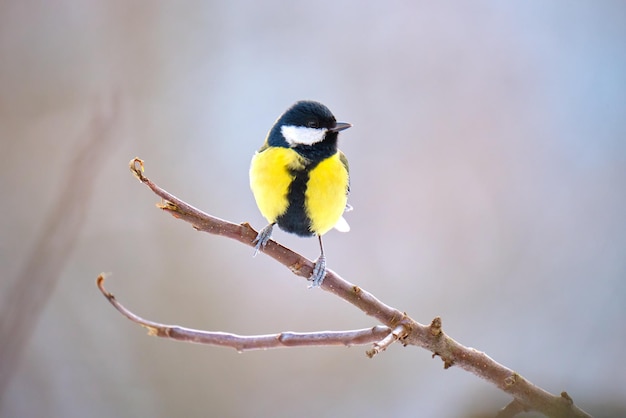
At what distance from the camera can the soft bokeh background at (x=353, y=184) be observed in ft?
5.48

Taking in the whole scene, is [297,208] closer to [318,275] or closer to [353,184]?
[318,275]

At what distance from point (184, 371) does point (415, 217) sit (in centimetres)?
83

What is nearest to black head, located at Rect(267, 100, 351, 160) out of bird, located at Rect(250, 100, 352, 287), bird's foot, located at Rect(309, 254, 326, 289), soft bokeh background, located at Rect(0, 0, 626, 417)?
bird, located at Rect(250, 100, 352, 287)

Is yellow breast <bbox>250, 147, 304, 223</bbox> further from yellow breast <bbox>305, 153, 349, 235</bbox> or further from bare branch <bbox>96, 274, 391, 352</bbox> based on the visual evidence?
bare branch <bbox>96, 274, 391, 352</bbox>

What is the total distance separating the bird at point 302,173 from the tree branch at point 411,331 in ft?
0.61

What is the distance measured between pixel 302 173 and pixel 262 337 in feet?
1.15

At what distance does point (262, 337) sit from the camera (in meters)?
0.67

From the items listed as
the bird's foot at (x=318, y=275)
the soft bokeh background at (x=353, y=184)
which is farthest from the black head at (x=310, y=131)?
the soft bokeh background at (x=353, y=184)

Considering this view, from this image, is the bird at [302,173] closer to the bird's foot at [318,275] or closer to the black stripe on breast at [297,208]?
the black stripe on breast at [297,208]

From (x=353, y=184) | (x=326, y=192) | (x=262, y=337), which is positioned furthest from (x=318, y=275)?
(x=353, y=184)

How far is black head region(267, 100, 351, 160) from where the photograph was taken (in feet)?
3.18

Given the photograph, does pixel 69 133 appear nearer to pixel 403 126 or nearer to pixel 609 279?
pixel 403 126

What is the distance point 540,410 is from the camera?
0.64 meters

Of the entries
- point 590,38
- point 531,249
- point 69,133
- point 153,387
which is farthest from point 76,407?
point 590,38
